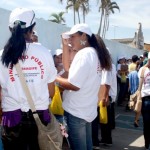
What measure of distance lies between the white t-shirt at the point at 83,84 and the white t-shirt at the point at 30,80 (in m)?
0.41

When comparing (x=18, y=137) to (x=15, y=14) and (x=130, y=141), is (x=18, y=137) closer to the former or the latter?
(x=15, y=14)

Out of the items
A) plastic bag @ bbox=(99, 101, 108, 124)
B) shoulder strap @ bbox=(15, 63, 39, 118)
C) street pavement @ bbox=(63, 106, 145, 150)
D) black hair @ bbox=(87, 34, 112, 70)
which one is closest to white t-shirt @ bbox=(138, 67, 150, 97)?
plastic bag @ bbox=(99, 101, 108, 124)

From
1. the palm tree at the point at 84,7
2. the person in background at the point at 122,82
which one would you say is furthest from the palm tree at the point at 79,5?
the person in background at the point at 122,82

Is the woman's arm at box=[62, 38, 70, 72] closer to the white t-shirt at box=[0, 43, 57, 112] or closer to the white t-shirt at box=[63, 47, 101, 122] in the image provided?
the white t-shirt at box=[63, 47, 101, 122]

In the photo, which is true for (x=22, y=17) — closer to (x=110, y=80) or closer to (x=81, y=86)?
(x=81, y=86)

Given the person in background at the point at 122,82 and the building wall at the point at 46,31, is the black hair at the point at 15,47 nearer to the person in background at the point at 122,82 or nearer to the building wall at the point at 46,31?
the building wall at the point at 46,31

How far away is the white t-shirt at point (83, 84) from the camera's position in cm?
301

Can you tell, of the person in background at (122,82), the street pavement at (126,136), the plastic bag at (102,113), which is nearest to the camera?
the plastic bag at (102,113)

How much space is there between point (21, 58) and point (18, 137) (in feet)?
1.97

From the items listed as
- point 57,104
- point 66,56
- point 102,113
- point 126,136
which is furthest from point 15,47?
point 126,136

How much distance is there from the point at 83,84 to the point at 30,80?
2.20 ft

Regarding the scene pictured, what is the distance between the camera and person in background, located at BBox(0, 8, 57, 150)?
8.25ft

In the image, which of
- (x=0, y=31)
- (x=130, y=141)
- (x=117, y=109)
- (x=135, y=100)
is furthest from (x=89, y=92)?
(x=117, y=109)

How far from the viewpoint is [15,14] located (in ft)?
8.45
